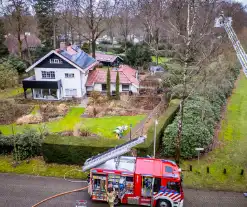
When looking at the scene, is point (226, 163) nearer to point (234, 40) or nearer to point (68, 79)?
point (234, 40)

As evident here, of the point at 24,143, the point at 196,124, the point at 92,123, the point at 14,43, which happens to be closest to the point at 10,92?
the point at 92,123

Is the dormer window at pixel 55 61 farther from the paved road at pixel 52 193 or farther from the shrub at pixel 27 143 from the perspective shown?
the paved road at pixel 52 193

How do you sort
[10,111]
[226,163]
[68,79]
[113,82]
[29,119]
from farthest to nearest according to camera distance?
1. [113,82]
2. [68,79]
3. [10,111]
4. [29,119]
5. [226,163]

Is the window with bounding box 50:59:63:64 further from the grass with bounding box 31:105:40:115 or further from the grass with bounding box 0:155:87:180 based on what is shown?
the grass with bounding box 0:155:87:180

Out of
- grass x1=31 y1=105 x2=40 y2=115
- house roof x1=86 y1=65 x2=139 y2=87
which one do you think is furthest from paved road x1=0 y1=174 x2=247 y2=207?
house roof x1=86 y1=65 x2=139 y2=87

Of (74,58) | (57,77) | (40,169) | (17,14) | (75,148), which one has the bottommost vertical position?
(40,169)

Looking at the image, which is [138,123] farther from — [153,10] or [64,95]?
[153,10]

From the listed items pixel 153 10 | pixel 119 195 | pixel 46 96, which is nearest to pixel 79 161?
pixel 119 195
